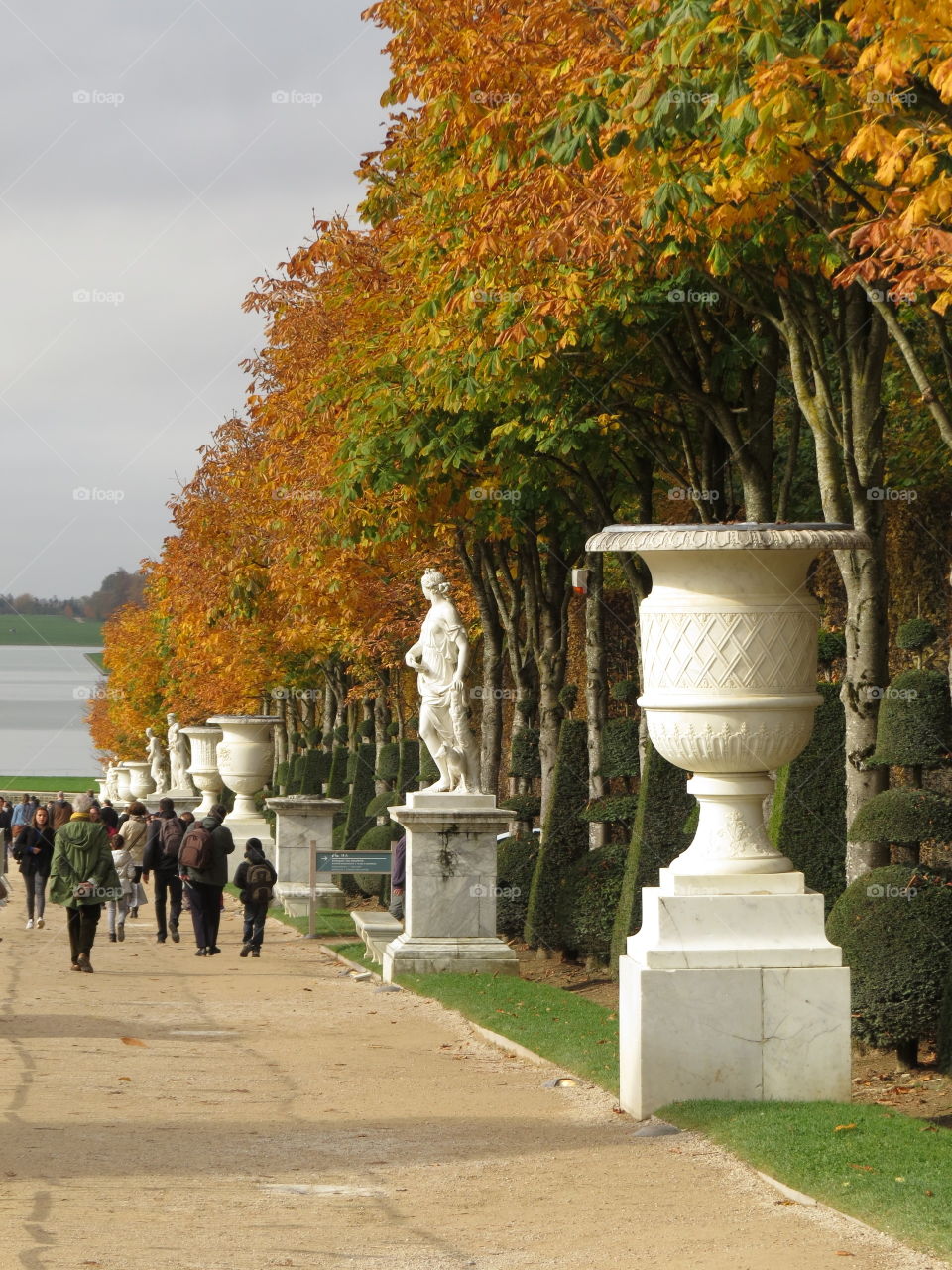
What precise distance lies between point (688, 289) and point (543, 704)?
27.8 feet

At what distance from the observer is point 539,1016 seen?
1362 cm

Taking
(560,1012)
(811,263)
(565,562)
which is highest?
(811,263)

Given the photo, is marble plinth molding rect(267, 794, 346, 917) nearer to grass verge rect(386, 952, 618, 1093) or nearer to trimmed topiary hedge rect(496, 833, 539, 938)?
trimmed topiary hedge rect(496, 833, 539, 938)

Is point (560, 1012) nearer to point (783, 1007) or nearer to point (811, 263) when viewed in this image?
point (783, 1007)

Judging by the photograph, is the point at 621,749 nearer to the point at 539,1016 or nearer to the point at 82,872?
the point at 82,872

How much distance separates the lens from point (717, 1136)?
8469 mm

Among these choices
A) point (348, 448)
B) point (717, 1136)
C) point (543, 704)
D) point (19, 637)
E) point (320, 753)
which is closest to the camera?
point (717, 1136)

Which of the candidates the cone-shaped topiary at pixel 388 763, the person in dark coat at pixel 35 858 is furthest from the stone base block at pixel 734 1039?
the cone-shaped topiary at pixel 388 763

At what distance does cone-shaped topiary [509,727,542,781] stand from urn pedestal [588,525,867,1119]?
14.6 metres

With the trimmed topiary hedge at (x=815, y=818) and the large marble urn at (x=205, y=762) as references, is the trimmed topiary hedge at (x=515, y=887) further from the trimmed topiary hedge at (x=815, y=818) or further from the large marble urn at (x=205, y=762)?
the large marble urn at (x=205, y=762)

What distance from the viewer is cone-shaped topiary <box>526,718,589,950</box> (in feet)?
62.7

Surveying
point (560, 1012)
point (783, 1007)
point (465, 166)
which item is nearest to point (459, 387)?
point (465, 166)

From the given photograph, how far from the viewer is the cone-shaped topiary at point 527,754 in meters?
24.6

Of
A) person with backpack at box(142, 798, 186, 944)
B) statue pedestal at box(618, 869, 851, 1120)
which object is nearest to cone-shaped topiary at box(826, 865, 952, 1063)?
statue pedestal at box(618, 869, 851, 1120)
